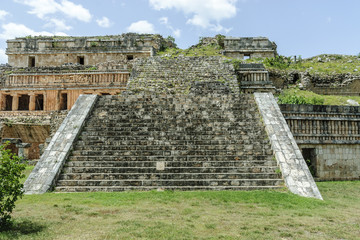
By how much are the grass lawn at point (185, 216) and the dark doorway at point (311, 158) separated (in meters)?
3.14

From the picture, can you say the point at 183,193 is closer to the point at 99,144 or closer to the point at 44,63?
the point at 99,144

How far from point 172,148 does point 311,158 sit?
533 centimetres

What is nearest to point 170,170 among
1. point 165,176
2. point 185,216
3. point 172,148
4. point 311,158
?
point 165,176

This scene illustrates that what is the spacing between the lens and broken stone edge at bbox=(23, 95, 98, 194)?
25.5 ft

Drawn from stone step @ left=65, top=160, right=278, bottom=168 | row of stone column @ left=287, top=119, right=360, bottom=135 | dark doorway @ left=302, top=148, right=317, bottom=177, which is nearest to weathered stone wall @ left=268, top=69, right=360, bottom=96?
row of stone column @ left=287, top=119, right=360, bottom=135

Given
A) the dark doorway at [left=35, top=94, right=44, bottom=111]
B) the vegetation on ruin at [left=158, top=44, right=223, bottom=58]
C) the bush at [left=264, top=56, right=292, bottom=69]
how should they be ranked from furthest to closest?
the vegetation on ruin at [left=158, top=44, right=223, bottom=58] < the bush at [left=264, top=56, right=292, bottom=69] < the dark doorway at [left=35, top=94, right=44, bottom=111]

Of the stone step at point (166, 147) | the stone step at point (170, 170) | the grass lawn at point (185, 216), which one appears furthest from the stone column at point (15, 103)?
the grass lawn at point (185, 216)

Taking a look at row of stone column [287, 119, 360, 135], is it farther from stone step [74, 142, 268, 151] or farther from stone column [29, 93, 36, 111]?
stone column [29, 93, 36, 111]

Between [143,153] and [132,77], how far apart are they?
8424 mm

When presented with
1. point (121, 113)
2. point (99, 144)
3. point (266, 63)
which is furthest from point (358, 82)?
point (99, 144)

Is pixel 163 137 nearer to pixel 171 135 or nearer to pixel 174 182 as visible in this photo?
pixel 171 135

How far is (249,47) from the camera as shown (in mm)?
23859

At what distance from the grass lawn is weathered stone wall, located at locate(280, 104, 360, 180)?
129 inches

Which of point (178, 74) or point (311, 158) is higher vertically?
point (178, 74)
